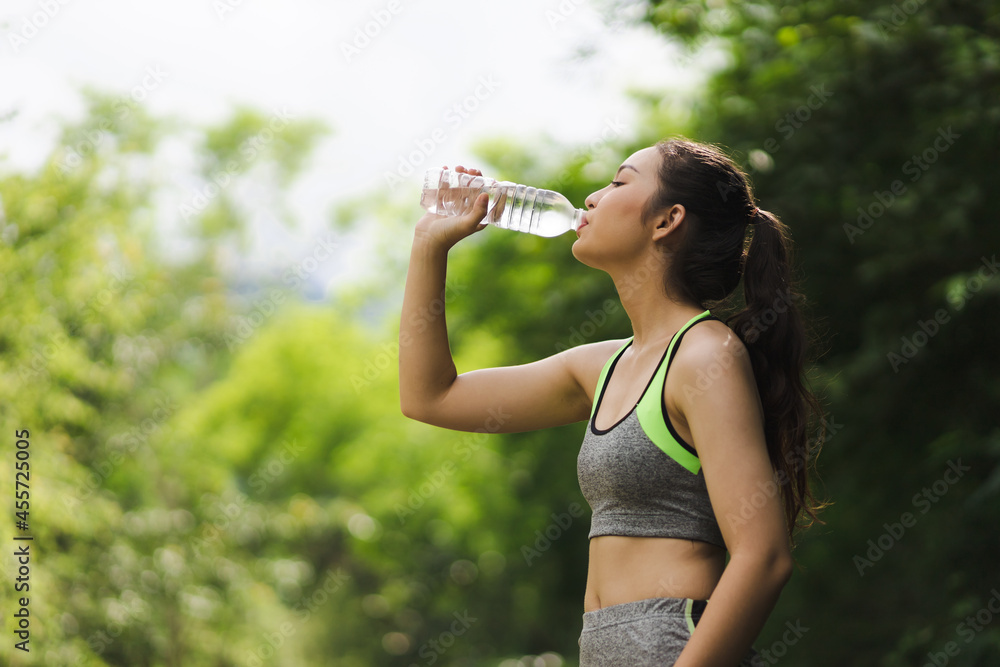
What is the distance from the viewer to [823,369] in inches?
198

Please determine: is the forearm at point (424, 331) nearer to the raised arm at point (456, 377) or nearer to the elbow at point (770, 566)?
the raised arm at point (456, 377)

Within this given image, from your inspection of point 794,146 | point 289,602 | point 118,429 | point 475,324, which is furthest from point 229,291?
point 794,146

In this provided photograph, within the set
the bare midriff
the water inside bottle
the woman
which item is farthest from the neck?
the water inside bottle

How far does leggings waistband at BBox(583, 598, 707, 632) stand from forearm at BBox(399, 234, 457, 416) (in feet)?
2.22

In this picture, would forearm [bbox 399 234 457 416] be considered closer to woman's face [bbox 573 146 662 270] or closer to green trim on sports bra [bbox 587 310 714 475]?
woman's face [bbox 573 146 662 270]

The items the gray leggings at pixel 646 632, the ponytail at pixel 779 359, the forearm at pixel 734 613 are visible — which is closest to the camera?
the forearm at pixel 734 613

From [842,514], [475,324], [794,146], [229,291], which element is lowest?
[229,291]

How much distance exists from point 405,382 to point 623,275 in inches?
22.8

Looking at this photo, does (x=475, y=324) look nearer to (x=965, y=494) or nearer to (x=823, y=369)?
(x=823, y=369)

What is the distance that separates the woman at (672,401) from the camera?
151cm

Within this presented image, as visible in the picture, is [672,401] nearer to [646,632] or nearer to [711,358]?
[711,358]

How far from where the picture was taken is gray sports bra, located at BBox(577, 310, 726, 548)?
1.63 metres

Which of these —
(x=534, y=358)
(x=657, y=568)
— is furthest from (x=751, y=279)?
(x=534, y=358)

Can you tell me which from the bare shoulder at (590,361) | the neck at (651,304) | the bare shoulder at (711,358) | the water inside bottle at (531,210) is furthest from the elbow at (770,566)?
the water inside bottle at (531,210)
